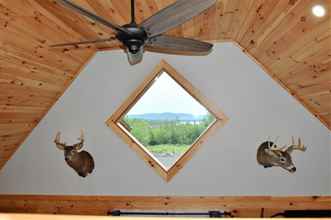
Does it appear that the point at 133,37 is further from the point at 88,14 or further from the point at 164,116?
the point at 164,116

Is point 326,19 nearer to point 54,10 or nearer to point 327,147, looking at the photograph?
point 54,10

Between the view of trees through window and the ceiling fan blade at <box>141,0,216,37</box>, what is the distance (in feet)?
7.86

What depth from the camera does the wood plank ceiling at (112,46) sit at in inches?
89.8

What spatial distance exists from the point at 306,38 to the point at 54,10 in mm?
1980

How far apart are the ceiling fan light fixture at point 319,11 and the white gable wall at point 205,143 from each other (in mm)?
1847

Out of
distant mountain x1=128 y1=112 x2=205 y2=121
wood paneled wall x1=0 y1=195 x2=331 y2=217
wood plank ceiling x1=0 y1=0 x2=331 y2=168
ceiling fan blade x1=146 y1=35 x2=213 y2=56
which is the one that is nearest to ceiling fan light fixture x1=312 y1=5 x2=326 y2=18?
wood plank ceiling x1=0 y1=0 x2=331 y2=168

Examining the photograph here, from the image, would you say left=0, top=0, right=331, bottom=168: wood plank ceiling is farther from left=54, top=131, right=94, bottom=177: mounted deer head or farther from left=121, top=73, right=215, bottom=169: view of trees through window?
left=121, top=73, right=215, bottom=169: view of trees through window

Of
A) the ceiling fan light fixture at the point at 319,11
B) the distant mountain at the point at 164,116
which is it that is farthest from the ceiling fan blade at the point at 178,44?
the distant mountain at the point at 164,116

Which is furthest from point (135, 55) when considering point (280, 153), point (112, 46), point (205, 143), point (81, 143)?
point (280, 153)

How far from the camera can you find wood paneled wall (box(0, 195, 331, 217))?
4012mm

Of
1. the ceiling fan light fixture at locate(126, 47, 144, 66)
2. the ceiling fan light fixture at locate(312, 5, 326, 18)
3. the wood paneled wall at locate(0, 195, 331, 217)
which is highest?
the ceiling fan light fixture at locate(312, 5, 326, 18)

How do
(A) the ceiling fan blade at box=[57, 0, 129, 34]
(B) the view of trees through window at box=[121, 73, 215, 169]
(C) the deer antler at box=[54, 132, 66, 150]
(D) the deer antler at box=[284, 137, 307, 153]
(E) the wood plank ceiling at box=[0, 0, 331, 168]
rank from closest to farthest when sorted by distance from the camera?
(A) the ceiling fan blade at box=[57, 0, 129, 34] → (E) the wood plank ceiling at box=[0, 0, 331, 168] → (D) the deer antler at box=[284, 137, 307, 153] → (B) the view of trees through window at box=[121, 73, 215, 169] → (C) the deer antler at box=[54, 132, 66, 150]

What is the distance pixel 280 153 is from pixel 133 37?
9.63 feet

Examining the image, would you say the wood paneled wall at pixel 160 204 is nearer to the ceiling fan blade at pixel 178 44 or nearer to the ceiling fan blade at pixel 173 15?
the ceiling fan blade at pixel 178 44
